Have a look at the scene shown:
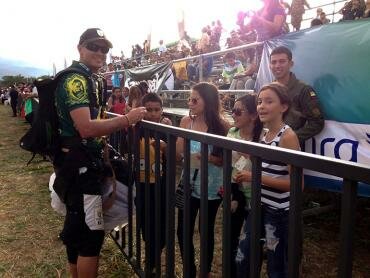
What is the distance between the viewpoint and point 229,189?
6.40 feet

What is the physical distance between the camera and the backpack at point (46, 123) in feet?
8.57

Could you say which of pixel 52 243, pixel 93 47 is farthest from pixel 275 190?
pixel 52 243

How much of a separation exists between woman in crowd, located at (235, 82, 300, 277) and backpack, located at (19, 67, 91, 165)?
3.98 feet

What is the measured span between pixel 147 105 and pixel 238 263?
5.22 ft

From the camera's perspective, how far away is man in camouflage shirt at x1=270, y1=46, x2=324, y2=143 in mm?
3742

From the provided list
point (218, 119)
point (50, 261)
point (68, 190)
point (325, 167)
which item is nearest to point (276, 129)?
point (218, 119)

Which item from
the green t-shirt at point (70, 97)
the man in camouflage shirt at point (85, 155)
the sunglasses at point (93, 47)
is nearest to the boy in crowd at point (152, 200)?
the man in camouflage shirt at point (85, 155)

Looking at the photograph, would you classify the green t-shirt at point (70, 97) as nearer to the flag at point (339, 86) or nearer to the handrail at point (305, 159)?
the handrail at point (305, 159)

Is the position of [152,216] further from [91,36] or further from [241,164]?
[91,36]

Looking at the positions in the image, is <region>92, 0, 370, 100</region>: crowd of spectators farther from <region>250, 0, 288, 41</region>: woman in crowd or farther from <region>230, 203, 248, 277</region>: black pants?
<region>230, 203, 248, 277</region>: black pants

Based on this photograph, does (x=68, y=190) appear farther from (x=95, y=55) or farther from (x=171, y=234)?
(x=95, y=55)

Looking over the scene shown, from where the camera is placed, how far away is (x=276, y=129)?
260cm

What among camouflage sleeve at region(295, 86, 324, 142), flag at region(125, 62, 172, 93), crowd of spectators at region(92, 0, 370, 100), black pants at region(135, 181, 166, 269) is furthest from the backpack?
flag at region(125, 62, 172, 93)

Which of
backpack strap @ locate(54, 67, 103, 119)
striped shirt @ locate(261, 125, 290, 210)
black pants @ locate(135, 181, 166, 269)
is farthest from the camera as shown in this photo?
black pants @ locate(135, 181, 166, 269)
